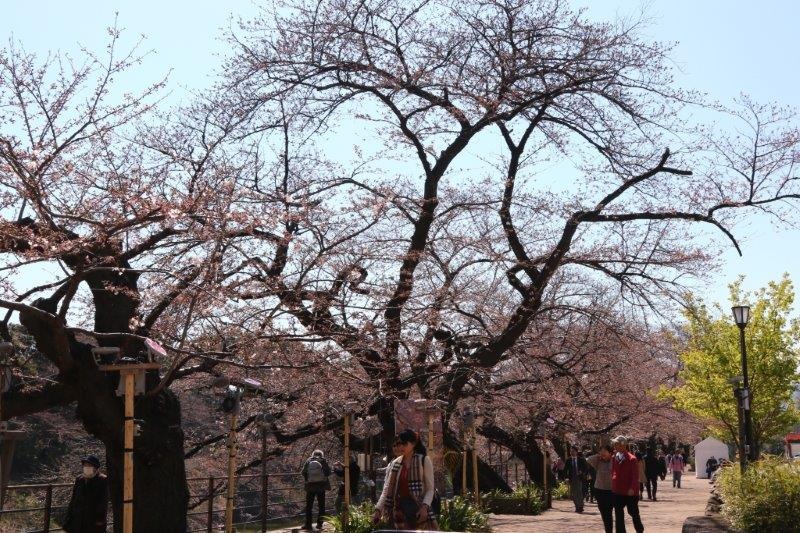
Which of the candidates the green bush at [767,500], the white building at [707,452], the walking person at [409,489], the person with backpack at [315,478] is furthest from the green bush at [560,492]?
the walking person at [409,489]

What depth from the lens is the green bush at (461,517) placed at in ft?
55.3

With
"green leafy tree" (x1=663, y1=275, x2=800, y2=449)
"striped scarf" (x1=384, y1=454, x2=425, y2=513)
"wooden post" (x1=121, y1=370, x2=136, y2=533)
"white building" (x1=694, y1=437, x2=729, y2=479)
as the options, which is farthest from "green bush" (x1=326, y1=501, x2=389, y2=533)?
"white building" (x1=694, y1=437, x2=729, y2=479)

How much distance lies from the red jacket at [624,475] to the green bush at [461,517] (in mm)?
4040

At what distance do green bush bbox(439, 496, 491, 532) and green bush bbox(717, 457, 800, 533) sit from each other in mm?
4775

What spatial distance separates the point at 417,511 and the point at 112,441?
5.69 metres

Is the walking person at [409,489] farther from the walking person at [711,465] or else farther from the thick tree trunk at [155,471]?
the walking person at [711,465]

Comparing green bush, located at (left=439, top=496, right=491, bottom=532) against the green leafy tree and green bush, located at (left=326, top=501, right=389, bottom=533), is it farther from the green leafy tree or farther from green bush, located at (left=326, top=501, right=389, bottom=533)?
the green leafy tree

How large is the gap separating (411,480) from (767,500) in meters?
6.24

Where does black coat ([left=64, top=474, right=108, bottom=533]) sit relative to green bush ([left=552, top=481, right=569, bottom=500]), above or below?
above

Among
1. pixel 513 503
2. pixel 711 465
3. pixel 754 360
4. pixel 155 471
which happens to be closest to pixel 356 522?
pixel 155 471

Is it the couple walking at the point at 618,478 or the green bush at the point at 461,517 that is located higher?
the couple walking at the point at 618,478

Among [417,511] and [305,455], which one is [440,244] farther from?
[417,511]

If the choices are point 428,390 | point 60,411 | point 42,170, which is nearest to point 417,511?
point 42,170

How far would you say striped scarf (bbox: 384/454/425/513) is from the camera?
8.99 meters
